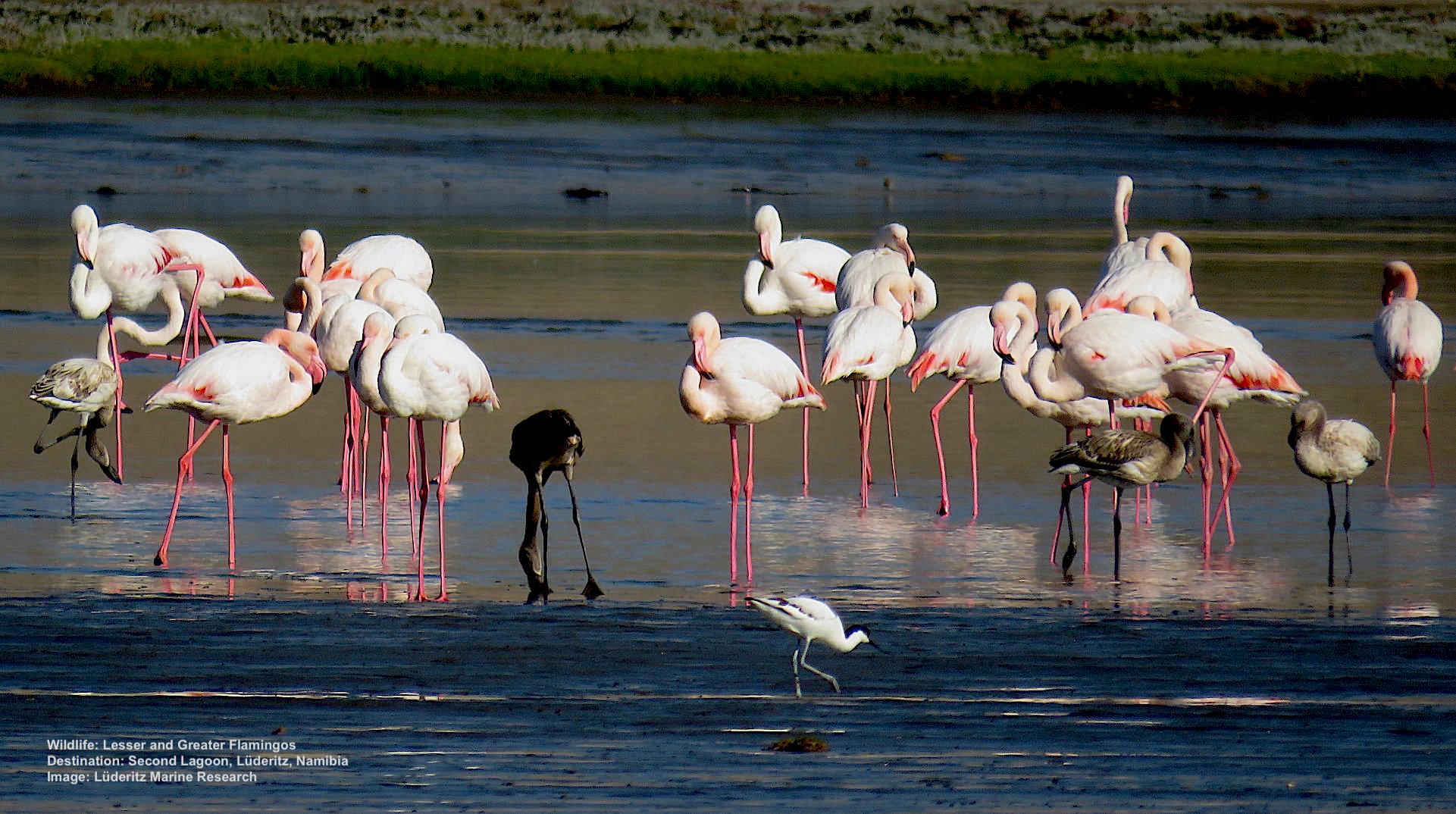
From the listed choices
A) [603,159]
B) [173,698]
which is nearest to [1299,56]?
[603,159]

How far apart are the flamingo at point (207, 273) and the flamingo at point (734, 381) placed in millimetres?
4714

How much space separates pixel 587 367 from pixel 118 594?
5625 mm

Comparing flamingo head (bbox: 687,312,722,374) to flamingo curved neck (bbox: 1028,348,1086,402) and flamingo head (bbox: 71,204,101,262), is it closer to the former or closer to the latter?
flamingo curved neck (bbox: 1028,348,1086,402)

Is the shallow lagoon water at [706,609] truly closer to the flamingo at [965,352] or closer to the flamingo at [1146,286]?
the flamingo at [965,352]

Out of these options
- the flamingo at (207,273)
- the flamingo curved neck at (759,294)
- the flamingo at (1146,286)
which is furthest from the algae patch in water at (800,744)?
the flamingo at (207,273)

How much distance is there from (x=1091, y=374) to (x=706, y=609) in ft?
9.30

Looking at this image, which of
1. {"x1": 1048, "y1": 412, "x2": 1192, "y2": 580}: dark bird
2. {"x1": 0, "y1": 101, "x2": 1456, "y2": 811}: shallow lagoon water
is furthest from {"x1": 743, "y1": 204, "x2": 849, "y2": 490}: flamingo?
{"x1": 1048, "y1": 412, "x2": 1192, "y2": 580}: dark bird

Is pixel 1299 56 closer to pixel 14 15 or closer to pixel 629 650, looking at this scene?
pixel 14 15

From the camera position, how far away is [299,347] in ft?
29.0

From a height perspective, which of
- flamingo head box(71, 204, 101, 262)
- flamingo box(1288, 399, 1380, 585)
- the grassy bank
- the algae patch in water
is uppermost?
the grassy bank

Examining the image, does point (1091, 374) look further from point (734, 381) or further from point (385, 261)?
point (385, 261)

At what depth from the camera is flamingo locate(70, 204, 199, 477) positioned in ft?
40.4

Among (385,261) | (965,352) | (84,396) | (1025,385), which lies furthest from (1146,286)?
(84,396)

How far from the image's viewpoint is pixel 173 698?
5906 mm
